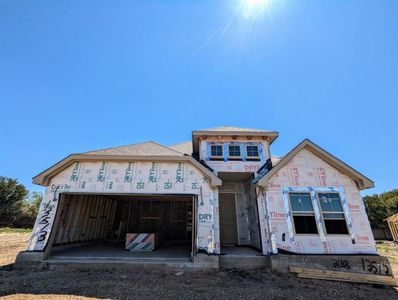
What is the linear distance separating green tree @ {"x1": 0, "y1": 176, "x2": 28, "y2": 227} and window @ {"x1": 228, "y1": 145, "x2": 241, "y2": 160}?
30205 mm

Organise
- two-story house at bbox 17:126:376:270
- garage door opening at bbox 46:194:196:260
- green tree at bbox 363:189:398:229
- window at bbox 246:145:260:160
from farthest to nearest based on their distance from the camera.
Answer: green tree at bbox 363:189:398:229 → window at bbox 246:145:260:160 → garage door opening at bbox 46:194:196:260 → two-story house at bbox 17:126:376:270

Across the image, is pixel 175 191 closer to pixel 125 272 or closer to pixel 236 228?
pixel 125 272

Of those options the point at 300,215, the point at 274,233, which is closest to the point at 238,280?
the point at 274,233

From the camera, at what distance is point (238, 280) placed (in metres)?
6.03

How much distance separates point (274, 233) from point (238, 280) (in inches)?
96.0

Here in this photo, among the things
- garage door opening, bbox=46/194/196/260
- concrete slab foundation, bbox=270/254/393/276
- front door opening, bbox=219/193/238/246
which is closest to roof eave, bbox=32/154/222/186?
garage door opening, bbox=46/194/196/260

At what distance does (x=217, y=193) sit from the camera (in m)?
7.99

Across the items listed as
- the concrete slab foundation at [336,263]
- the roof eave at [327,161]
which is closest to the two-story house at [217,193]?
the roof eave at [327,161]

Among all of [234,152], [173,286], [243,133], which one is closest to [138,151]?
[234,152]

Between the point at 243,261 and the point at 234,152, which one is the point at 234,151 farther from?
the point at 243,261

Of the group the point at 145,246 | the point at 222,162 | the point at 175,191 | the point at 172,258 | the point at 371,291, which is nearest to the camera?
the point at 371,291

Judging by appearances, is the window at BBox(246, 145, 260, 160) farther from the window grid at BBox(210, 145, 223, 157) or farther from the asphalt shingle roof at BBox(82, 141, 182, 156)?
the asphalt shingle roof at BBox(82, 141, 182, 156)

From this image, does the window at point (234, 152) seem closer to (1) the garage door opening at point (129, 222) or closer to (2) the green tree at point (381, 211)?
(1) the garage door opening at point (129, 222)

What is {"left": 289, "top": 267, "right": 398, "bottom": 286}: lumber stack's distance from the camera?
6.30 m
